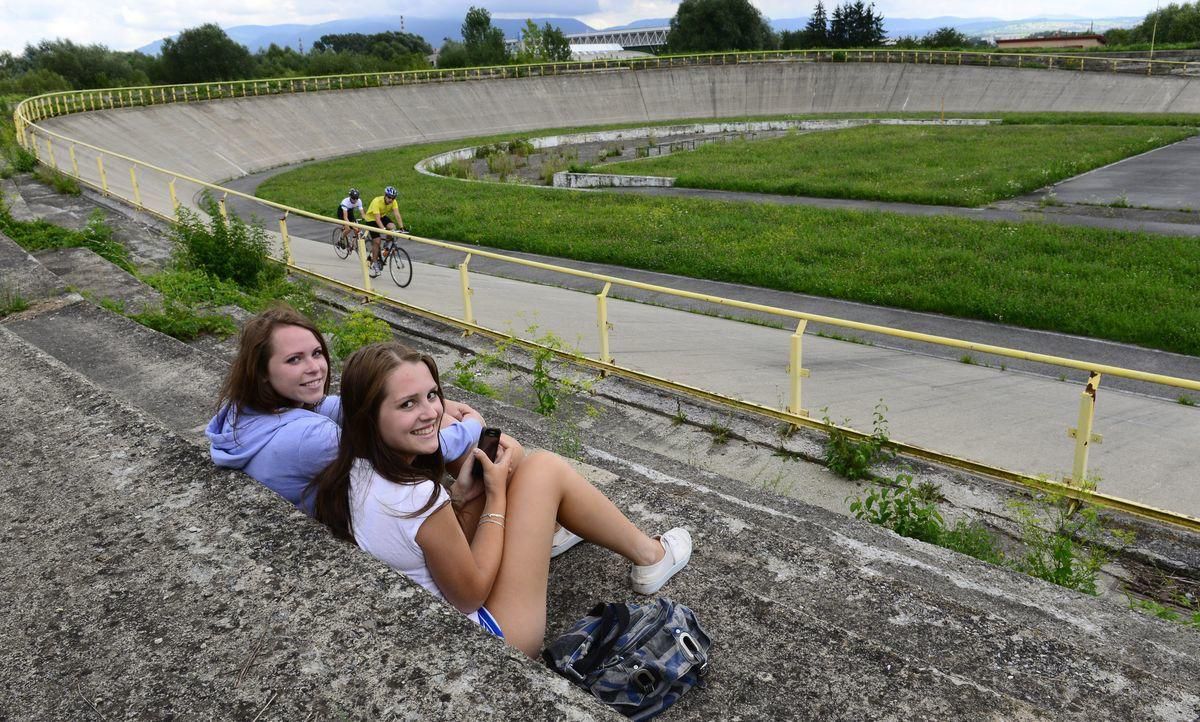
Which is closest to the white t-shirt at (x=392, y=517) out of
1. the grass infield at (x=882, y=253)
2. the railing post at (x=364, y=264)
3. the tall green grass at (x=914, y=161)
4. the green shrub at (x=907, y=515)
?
the green shrub at (x=907, y=515)

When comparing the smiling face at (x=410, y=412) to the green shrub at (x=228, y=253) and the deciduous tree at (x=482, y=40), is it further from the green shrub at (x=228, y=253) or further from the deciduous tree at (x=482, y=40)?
the deciduous tree at (x=482, y=40)

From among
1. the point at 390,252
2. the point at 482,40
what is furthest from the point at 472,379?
the point at 482,40

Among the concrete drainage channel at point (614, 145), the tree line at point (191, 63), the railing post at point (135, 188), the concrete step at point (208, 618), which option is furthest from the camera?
the tree line at point (191, 63)

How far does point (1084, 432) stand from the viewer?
585cm

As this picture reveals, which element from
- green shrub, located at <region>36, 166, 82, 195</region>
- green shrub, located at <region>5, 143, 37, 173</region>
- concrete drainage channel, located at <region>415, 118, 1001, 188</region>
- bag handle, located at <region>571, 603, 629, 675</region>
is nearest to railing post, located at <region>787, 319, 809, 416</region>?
bag handle, located at <region>571, 603, 629, 675</region>

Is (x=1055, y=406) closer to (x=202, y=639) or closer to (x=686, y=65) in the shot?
(x=202, y=639)

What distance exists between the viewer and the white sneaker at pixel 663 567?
11.4ft

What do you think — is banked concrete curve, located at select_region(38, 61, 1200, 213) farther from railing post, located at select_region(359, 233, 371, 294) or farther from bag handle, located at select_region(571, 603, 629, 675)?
bag handle, located at select_region(571, 603, 629, 675)

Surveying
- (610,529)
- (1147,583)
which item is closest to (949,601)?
(610,529)

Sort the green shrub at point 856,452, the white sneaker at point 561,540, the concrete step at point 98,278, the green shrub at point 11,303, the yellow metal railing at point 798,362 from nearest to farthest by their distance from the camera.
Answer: the white sneaker at point 561,540 → the yellow metal railing at point 798,362 → the green shrub at point 856,452 → the green shrub at point 11,303 → the concrete step at point 98,278

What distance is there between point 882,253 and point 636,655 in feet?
44.4

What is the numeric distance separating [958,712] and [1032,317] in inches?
413

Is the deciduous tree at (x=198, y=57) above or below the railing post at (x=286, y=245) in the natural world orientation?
above

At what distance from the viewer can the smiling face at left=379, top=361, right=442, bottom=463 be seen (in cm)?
303
